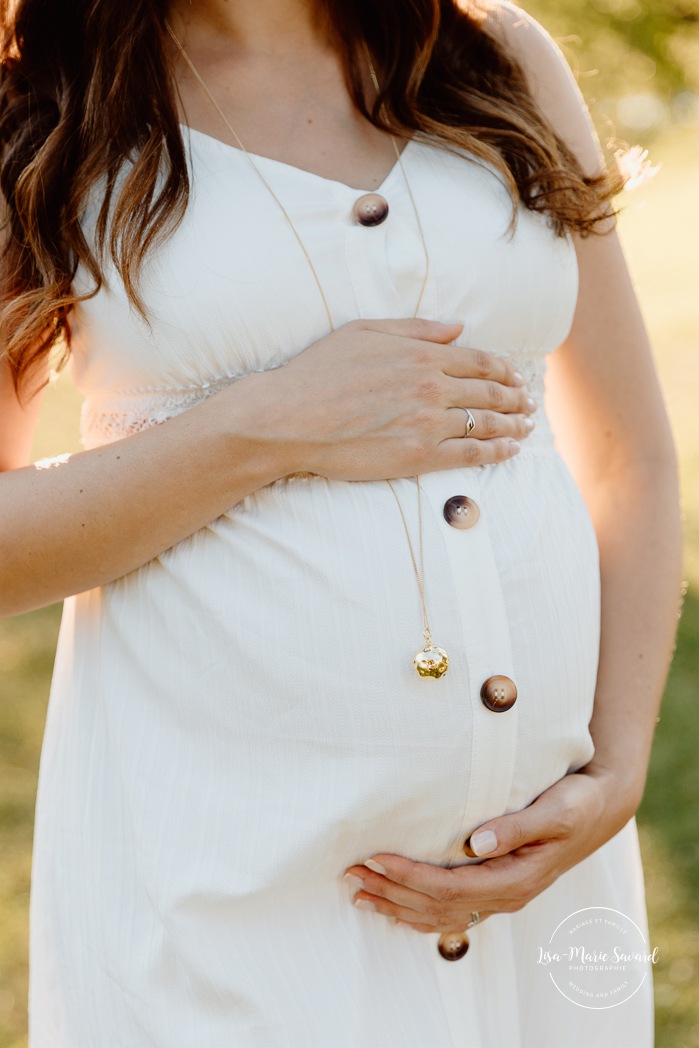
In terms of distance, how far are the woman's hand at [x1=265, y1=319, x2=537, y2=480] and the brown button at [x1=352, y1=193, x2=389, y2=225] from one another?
14cm

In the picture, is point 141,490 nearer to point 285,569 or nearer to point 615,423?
point 285,569

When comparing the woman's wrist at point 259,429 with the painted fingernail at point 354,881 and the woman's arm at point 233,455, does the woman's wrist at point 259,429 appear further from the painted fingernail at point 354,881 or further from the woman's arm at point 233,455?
the painted fingernail at point 354,881

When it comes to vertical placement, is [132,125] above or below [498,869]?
above

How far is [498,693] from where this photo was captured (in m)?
1.41

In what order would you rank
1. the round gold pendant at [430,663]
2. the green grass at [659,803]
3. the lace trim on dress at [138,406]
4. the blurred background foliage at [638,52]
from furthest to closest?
the blurred background foliage at [638,52] → the green grass at [659,803] → the lace trim on dress at [138,406] → the round gold pendant at [430,663]

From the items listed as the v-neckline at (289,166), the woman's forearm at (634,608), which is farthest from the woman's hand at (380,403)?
the woman's forearm at (634,608)

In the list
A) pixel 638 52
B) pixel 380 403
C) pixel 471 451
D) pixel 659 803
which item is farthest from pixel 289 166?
pixel 638 52

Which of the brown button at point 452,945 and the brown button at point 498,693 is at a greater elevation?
the brown button at point 498,693

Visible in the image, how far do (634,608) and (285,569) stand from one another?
1.99 ft

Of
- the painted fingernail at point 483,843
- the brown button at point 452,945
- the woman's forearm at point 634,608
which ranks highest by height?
the woman's forearm at point 634,608

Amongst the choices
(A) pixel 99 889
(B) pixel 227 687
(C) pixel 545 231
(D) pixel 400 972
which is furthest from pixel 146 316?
(D) pixel 400 972

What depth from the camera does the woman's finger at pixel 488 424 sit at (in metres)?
1.49

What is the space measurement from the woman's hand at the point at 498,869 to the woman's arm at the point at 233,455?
48 cm

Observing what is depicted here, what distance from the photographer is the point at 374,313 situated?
1.50 meters
